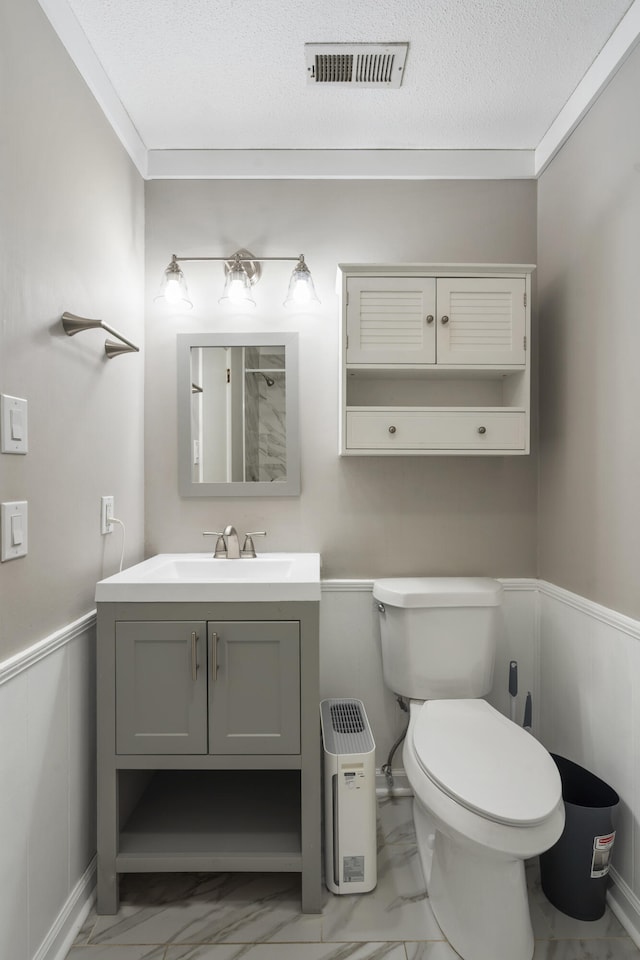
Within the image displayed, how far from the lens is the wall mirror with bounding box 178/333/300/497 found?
2170mm

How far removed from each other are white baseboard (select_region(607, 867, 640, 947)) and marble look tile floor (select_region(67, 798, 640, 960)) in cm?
2

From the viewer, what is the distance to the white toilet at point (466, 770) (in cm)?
133

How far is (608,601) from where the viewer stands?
67.0 inches

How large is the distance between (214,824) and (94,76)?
7.24ft

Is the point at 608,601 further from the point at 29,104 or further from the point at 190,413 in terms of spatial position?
the point at 29,104

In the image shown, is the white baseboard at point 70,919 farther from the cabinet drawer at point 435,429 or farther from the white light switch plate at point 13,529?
the cabinet drawer at point 435,429

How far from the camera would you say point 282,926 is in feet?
5.05

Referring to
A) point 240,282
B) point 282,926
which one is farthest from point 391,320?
point 282,926

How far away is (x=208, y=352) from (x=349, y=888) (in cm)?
180

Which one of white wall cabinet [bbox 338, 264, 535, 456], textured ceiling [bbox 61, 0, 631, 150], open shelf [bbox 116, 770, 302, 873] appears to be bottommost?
open shelf [bbox 116, 770, 302, 873]

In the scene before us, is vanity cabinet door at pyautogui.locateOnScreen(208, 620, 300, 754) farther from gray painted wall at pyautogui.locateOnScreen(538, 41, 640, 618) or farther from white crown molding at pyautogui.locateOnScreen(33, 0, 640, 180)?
white crown molding at pyautogui.locateOnScreen(33, 0, 640, 180)

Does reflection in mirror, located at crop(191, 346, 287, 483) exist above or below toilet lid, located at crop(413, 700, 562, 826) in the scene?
above

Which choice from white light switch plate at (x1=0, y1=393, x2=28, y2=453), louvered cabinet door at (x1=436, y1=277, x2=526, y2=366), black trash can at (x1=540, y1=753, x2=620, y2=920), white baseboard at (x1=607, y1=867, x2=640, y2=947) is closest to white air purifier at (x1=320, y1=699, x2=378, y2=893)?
black trash can at (x1=540, y1=753, x2=620, y2=920)

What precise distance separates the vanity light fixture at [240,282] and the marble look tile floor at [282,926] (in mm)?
1863
